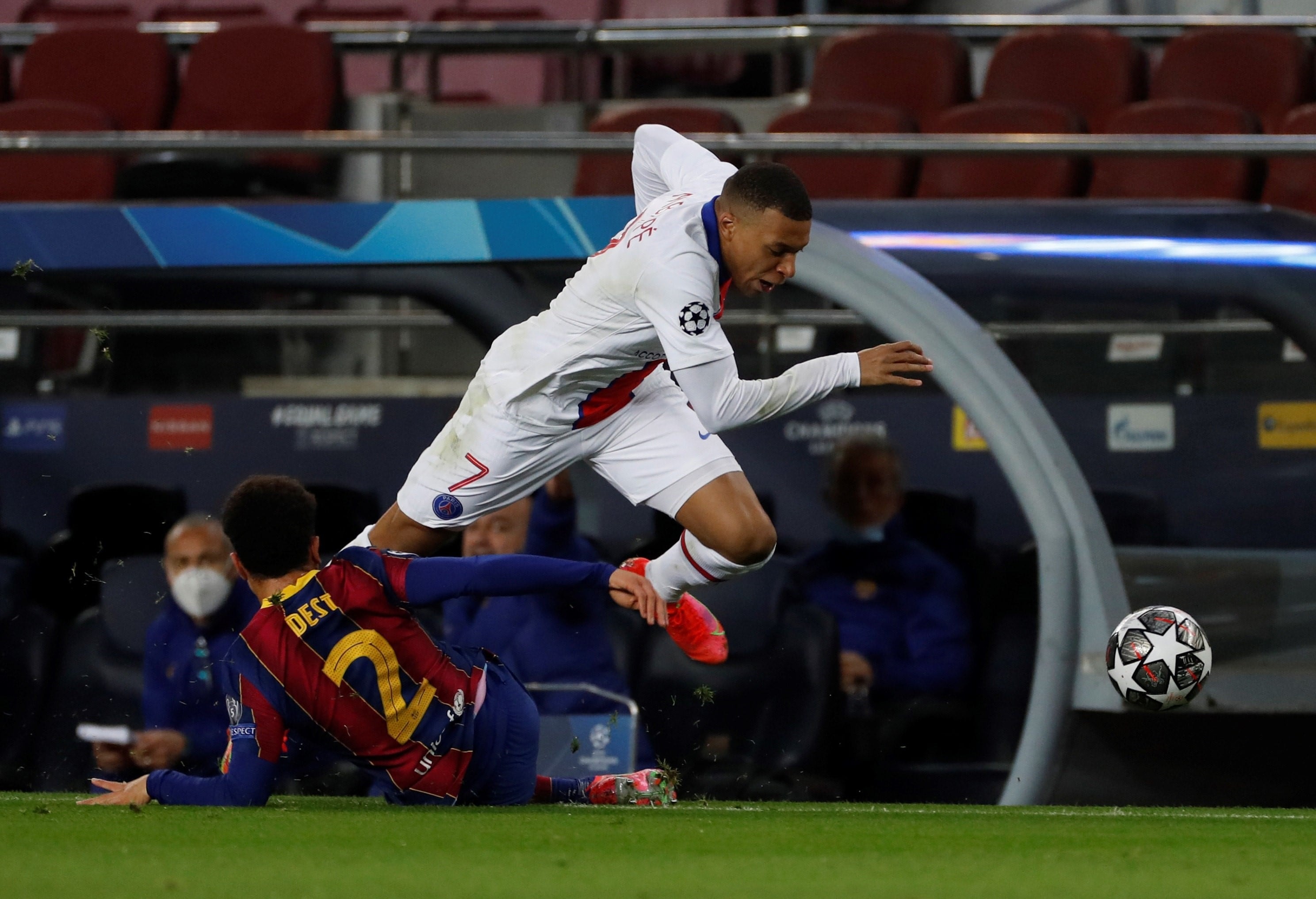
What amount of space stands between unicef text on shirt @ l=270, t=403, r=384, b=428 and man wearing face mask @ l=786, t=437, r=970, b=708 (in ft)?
6.59

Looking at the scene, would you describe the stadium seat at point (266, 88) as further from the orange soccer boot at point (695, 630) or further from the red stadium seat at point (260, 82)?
the orange soccer boot at point (695, 630)

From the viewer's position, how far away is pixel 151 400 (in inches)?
286

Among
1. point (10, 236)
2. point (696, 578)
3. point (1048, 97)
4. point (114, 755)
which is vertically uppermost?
point (1048, 97)

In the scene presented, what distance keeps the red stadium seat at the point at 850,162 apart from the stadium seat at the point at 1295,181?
1721 mm

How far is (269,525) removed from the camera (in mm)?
4266

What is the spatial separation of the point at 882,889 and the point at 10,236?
5.05 meters

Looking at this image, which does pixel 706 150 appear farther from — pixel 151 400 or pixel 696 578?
Result: pixel 151 400

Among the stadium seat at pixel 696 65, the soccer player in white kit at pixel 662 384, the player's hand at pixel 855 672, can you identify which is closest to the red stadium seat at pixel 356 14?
the stadium seat at pixel 696 65

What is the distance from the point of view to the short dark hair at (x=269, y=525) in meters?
4.25

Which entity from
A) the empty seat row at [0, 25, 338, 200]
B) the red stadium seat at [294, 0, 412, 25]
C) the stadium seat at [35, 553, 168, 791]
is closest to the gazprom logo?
the stadium seat at [35, 553, 168, 791]

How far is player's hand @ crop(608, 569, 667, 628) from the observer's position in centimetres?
392

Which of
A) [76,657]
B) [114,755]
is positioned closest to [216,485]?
[76,657]

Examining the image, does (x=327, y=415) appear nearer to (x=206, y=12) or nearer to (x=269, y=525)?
(x=269, y=525)

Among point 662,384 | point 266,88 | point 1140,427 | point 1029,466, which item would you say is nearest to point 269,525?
point 662,384
